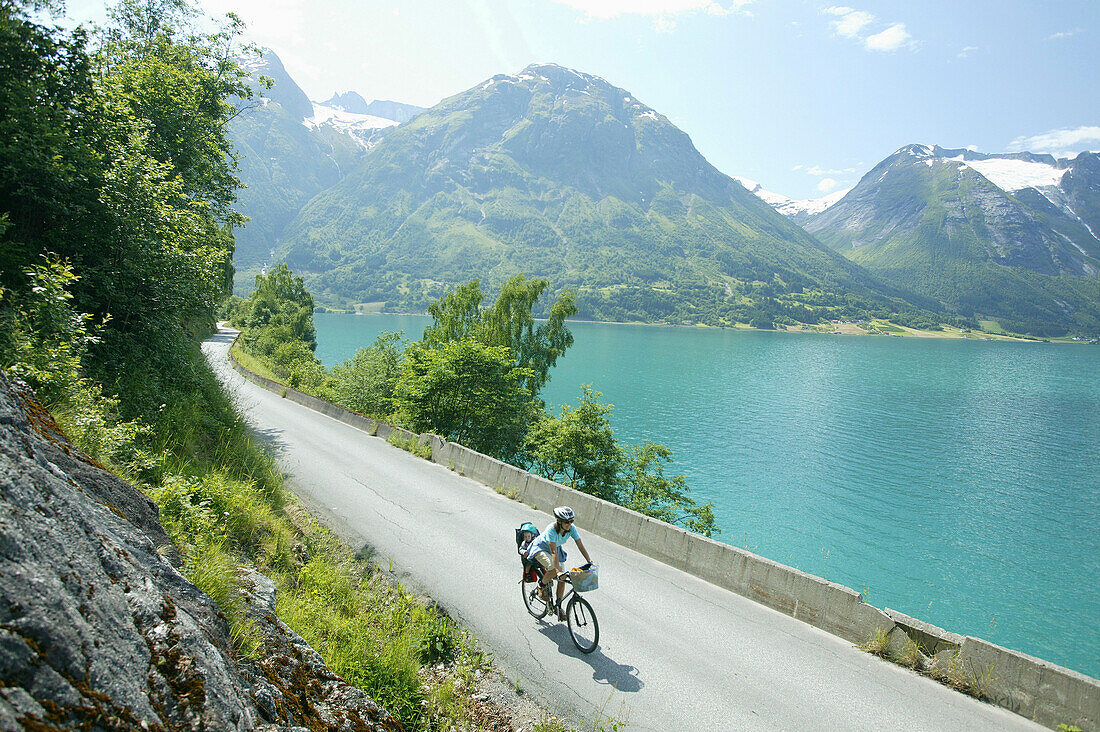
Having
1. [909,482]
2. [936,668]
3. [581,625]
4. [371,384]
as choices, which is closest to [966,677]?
[936,668]

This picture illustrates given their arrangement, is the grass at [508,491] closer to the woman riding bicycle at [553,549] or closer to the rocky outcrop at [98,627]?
the woman riding bicycle at [553,549]

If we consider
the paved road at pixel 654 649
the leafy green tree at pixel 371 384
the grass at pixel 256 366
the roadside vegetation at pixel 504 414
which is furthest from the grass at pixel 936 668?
the grass at pixel 256 366

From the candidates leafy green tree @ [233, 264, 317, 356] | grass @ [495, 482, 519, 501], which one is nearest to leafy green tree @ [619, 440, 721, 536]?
grass @ [495, 482, 519, 501]

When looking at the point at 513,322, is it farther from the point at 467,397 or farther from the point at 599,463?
the point at 599,463

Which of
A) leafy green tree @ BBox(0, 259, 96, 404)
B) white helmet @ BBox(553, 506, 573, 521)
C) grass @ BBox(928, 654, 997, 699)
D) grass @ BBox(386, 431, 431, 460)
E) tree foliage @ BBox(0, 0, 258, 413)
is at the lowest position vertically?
grass @ BBox(386, 431, 431, 460)

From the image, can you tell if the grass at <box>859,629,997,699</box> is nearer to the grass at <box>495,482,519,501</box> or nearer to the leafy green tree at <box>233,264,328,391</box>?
the grass at <box>495,482,519,501</box>

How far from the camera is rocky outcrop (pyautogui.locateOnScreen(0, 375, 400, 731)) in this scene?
6.44 ft

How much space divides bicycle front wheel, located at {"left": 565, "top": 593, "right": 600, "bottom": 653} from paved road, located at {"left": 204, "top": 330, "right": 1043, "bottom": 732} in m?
0.19

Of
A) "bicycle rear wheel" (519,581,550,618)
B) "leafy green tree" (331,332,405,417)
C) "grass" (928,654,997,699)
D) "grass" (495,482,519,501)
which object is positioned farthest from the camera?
"leafy green tree" (331,332,405,417)

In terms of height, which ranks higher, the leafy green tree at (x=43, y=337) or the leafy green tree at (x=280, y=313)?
the leafy green tree at (x=280, y=313)

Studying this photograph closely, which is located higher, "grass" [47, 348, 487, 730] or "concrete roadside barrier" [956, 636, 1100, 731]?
"concrete roadside barrier" [956, 636, 1100, 731]

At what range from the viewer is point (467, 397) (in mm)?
23500

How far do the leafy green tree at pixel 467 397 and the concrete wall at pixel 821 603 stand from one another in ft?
24.1

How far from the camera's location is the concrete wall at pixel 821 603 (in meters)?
7.07
